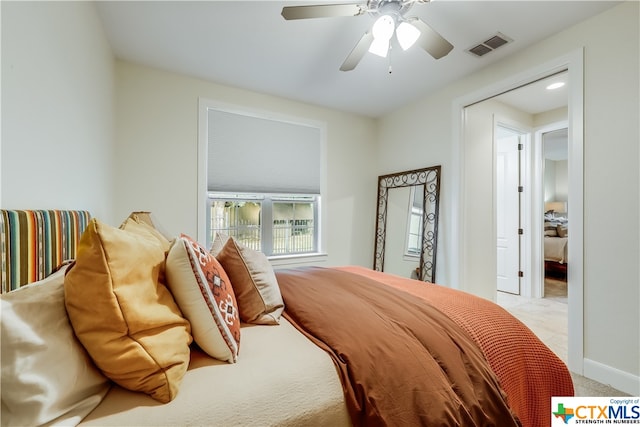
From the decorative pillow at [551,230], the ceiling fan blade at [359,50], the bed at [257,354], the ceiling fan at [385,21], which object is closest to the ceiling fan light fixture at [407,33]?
the ceiling fan at [385,21]

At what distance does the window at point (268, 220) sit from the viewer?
3.13 metres

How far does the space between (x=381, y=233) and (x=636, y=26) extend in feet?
9.23

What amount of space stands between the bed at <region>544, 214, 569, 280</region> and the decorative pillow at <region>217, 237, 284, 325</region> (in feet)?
18.5

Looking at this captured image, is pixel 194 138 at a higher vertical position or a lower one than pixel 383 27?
lower

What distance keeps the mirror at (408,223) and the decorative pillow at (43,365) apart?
3.09 m

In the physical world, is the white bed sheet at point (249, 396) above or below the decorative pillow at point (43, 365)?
below

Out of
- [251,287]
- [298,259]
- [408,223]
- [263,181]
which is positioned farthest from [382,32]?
[298,259]

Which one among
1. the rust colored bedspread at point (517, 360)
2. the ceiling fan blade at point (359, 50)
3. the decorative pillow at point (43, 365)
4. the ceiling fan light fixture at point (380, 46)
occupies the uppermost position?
the ceiling fan blade at point (359, 50)

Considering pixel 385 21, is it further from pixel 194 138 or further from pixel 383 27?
pixel 194 138

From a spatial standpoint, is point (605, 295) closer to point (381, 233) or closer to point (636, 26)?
point (636, 26)

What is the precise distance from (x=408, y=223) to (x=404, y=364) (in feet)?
8.94

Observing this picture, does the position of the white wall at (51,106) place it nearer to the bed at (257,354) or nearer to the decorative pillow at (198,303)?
the bed at (257,354)

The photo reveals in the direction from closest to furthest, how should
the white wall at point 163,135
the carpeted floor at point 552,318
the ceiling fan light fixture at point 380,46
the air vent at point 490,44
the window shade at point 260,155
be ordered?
1. the ceiling fan light fixture at point 380,46
2. the carpeted floor at point 552,318
3. the air vent at point 490,44
4. the white wall at point 163,135
5. the window shade at point 260,155

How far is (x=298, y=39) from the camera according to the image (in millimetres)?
2221
